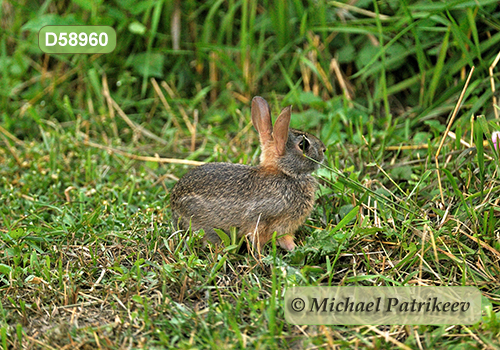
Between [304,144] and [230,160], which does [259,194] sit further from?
[230,160]

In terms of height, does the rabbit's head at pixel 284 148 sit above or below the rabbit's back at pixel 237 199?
above

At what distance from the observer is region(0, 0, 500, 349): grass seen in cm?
302

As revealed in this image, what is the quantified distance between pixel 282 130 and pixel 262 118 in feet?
0.86

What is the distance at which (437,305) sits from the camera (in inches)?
121

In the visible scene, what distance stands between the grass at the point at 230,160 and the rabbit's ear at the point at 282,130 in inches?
16.3

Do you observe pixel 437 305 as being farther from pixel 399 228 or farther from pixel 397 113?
pixel 397 113

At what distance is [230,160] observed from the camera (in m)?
5.05

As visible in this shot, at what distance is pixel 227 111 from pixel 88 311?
11.3 ft

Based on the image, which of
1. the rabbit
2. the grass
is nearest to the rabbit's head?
the rabbit

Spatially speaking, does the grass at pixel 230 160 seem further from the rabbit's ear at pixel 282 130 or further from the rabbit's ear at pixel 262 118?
the rabbit's ear at pixel 262 118

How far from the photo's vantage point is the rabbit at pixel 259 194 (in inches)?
146

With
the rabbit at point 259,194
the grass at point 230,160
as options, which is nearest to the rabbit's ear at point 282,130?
the rabbit at point 259,194

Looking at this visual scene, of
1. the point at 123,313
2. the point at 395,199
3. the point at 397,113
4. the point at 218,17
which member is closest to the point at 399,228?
the point at 395,199

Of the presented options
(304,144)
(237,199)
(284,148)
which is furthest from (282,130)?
(237,199)
